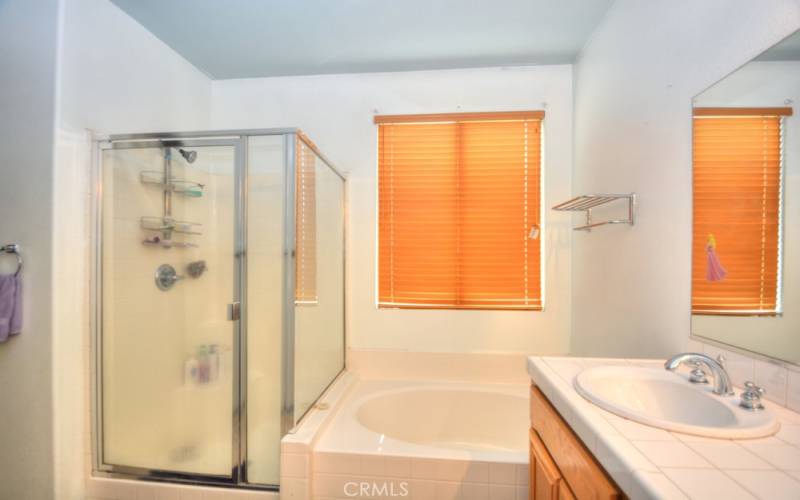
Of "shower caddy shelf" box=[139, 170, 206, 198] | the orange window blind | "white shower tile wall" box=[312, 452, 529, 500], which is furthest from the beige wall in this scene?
"white shower tile wall" box=[312, 452, 529, 500]

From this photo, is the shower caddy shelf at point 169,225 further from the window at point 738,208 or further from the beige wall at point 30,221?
the window at point 738,208

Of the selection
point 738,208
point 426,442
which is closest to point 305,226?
point 426,442

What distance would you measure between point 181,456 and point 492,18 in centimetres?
256

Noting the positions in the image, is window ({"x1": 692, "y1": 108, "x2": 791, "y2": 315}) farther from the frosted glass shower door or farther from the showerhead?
the showerhead

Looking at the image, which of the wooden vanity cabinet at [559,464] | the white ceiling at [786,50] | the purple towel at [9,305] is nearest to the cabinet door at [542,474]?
the wooden vanity cabinet at [559,464]

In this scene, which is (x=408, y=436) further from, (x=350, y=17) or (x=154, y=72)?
(x=154, y=72)

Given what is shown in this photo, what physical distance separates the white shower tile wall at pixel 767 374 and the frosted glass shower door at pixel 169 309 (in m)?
1.72

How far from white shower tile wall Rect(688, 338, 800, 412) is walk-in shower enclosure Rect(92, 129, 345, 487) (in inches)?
57.7

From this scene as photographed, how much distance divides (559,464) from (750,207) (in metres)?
0.84

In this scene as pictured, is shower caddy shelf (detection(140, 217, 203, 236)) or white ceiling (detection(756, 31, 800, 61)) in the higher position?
white ceiling (detection(756, 31, 800, 61))

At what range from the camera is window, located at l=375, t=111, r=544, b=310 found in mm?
2072

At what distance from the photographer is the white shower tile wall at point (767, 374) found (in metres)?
0.77

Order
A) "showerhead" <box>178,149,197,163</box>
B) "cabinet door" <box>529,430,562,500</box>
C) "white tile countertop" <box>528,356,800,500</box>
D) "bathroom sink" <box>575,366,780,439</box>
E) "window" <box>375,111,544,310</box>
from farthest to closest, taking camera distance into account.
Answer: "window" <box>375,111,544,310</box> < "showerhead" <box>178,149,197,163</box> < "cabinet door" <box>529,430,562,500</box> < "bathroom sink" <box>575,366,780,439</box> < "white tile countertop" <box>528,356,800,500</box>

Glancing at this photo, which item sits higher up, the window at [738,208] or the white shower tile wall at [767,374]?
the window at [738,208]
